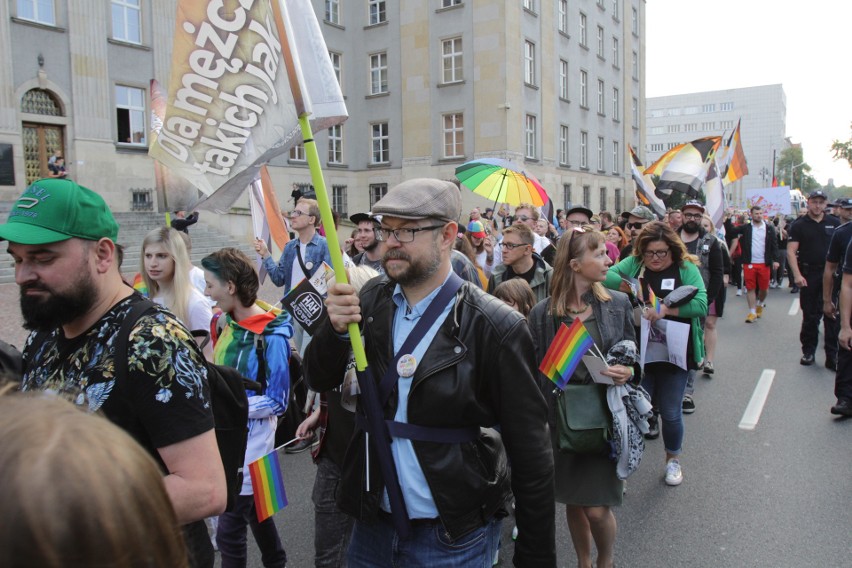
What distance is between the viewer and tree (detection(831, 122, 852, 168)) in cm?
6034

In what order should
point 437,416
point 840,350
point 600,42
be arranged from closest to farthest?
point 437,416 → point 840,350 → point 600,42

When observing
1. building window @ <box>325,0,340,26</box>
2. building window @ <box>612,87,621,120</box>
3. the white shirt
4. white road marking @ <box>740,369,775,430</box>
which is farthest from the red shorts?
building window @ <box>612,87,621,120</box>

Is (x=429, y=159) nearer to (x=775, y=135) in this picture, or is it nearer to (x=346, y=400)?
(x=346, y=400)

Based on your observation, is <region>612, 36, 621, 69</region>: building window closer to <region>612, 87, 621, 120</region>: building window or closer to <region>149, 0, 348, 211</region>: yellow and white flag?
<region>612, 87, 621, 120</region>: building window

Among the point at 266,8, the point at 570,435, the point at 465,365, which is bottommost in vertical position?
the point at 570,435

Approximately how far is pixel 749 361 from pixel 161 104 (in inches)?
305

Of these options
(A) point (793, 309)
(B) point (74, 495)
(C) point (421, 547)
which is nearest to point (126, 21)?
(A) point (793, 309)

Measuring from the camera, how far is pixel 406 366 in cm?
212

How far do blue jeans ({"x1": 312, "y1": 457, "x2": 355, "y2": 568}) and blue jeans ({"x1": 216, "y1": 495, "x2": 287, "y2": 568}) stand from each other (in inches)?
17.8

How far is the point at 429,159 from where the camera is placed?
32.0 metres

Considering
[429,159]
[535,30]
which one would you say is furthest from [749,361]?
[535,30]

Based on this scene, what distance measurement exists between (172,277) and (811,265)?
8289 millimetres

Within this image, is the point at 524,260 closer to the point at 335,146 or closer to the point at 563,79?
the point at 335,146

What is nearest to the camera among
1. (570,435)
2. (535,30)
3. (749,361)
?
(570,435)
